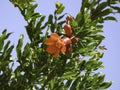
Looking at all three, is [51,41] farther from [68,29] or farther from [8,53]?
[8,53]

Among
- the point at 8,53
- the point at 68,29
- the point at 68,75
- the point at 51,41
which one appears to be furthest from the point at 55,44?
the point at 8,53

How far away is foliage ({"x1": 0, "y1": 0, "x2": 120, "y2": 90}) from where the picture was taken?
4945mm

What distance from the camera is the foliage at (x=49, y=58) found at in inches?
195

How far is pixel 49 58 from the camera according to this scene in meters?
5.02

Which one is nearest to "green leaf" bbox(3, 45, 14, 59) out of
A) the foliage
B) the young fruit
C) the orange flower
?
the foliage

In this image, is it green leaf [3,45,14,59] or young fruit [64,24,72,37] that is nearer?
young fruit [64,24,72,37]

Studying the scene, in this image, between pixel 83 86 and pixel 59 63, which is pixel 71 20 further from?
pixel 83 86

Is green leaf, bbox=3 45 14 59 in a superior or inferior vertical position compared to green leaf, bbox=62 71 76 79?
superior

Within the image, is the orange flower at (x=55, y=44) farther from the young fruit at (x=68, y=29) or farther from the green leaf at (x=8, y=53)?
the green leaf at (x=8, y=53)

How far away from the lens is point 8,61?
5.03 metres

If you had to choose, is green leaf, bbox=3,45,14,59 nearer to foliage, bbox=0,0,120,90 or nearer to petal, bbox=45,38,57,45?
foliage, bbox=0,0,120,90

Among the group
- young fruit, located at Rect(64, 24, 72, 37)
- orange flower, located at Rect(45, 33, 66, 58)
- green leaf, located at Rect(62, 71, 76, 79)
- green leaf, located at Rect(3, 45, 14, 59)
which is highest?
green leaf, located at Rect(3, 45, 14, 59)

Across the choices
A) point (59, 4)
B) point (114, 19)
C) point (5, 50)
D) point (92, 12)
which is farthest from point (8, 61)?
point (114, 19)

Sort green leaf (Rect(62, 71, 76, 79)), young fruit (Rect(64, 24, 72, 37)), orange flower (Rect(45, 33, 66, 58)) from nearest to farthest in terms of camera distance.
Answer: orange flower (Rect(45, 33, 66, 58)) < young fruit (Rect(64, 24, 72, 37)) < green leaf (Rect(62, 71, 76, 79))
